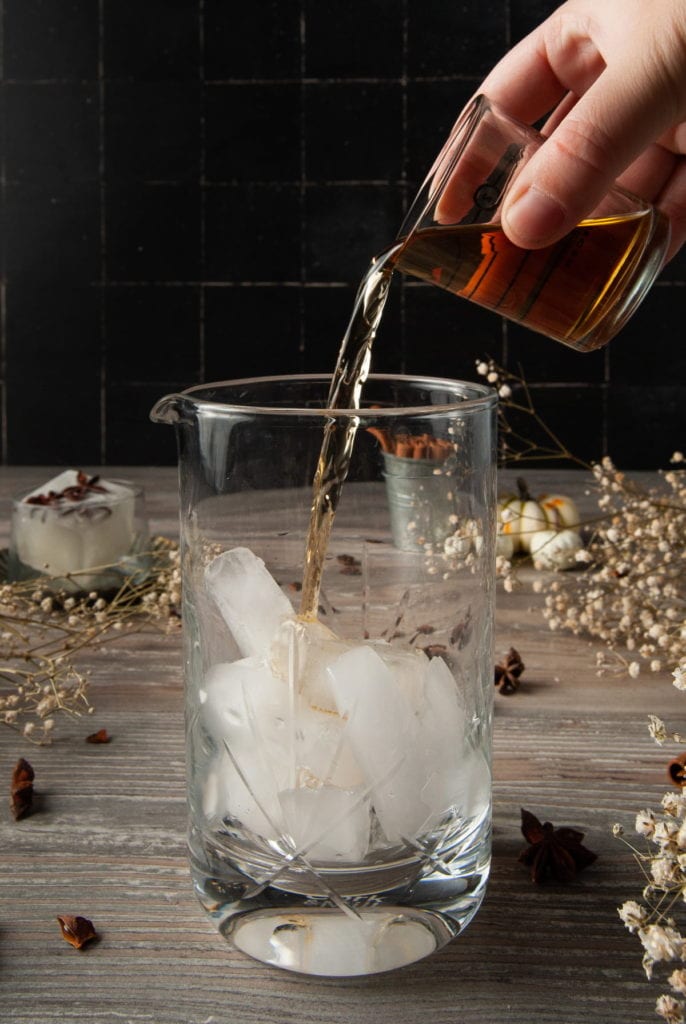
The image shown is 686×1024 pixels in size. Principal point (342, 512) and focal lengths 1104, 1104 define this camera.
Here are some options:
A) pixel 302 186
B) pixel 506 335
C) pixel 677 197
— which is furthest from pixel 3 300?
pixel 677 197

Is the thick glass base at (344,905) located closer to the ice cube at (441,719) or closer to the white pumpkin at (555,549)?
the ice cube at (441,719)

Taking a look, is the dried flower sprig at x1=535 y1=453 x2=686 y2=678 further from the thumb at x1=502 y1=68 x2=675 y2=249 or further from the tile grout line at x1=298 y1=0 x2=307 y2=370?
the tile grout line at x1=298 y1=0 x2=307 y2=370

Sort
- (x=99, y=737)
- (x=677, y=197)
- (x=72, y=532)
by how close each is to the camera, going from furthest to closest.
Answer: (x=72, y=532)
(x=677, y=197)
(x=99, y=737)

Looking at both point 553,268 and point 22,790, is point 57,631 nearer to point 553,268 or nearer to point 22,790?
point 22,790

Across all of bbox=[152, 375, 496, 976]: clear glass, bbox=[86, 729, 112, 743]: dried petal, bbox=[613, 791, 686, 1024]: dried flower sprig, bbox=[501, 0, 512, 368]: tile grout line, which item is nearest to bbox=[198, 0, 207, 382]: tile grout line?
bbox=[501, 0, 512, 368]: tile grout line

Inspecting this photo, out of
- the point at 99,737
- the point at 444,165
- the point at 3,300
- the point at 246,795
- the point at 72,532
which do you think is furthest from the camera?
the point at 3,300

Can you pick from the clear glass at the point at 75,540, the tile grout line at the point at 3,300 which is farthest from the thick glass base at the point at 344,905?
the tile grout line at the point at 3,300
